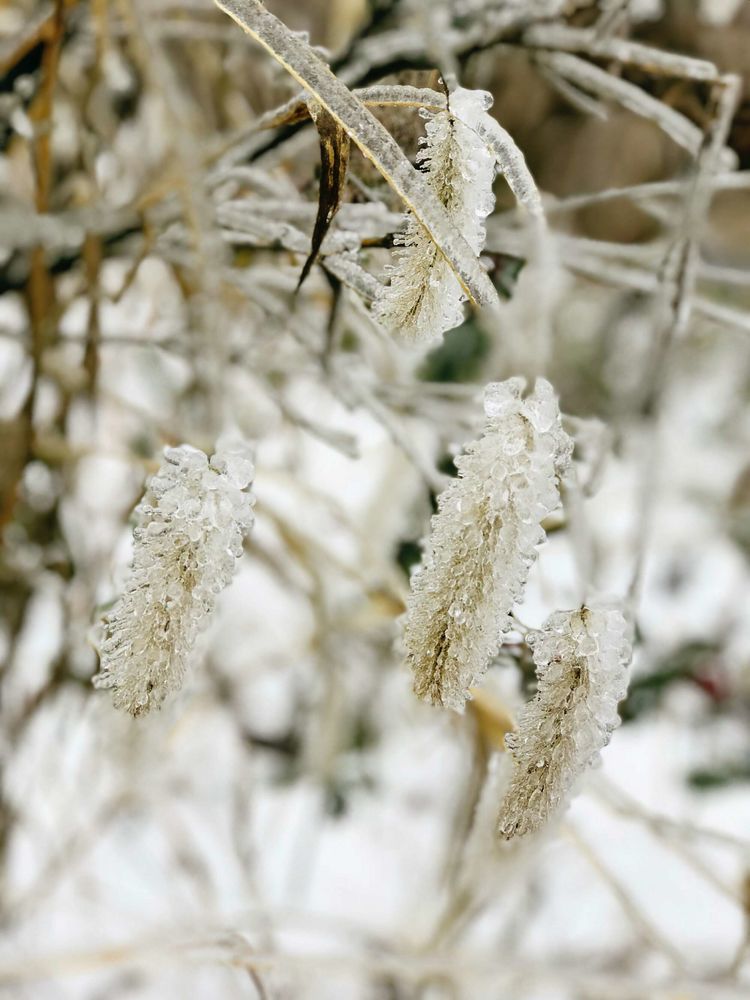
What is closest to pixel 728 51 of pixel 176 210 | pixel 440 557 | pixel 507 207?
pixel 507 207

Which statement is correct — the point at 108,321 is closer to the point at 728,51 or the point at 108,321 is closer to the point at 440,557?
the point at 728,51

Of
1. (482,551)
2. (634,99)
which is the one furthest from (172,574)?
(634,99)

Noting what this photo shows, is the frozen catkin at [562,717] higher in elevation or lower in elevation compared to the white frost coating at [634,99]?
lower

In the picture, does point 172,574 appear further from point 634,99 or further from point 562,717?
point 634,99

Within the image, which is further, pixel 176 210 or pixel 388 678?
pixel 388 678

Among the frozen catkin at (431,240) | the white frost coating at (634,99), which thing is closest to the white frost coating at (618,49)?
the white frost coating at (634,99)

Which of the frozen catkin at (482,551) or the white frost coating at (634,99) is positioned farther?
the white frost coating at (634,99)

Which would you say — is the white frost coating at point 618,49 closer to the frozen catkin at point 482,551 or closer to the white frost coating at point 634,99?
the white frost coating at point 634,99
